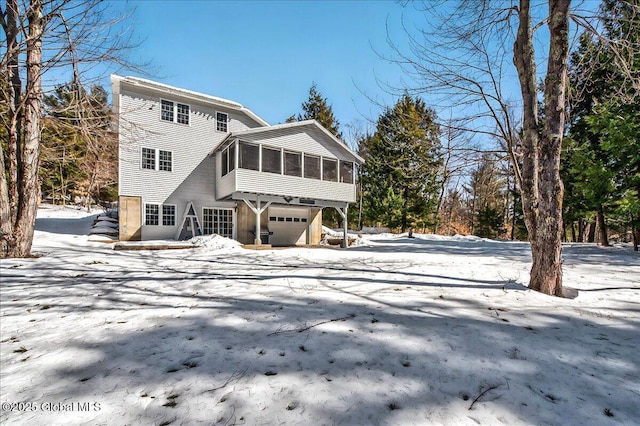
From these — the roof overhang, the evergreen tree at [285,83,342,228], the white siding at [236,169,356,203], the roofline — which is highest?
the evergreen tree at [285,83,342,228]

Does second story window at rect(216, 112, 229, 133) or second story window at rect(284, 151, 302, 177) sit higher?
second story window at rect(216, 112, 229, 133)

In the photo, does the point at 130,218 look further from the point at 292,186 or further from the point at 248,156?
the point at 292,186

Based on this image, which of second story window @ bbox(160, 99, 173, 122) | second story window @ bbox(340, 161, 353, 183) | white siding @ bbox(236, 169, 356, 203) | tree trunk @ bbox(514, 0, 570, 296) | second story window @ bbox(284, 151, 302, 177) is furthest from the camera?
second story window @ bbox(340, 161, 353, 183)

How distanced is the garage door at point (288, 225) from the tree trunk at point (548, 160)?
42.5ft

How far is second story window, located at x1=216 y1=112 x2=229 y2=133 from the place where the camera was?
1617cm

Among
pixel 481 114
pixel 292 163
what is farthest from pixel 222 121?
pixel 481 114

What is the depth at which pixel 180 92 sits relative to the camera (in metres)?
14.8

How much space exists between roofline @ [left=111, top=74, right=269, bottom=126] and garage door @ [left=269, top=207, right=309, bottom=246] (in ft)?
17.5

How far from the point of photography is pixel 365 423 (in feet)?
5.12

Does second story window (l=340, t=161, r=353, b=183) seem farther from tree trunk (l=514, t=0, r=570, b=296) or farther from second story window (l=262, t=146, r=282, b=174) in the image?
tree trunk (l=514, t=0, r=570, b=296)

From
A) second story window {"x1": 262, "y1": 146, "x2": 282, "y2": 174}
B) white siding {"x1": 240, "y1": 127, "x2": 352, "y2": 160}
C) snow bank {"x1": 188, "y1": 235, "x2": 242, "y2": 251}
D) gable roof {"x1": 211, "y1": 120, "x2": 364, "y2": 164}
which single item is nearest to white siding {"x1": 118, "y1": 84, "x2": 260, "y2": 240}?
gable roof {"x1": 211, "y1": 120, "x2": 364, "y2": 164}

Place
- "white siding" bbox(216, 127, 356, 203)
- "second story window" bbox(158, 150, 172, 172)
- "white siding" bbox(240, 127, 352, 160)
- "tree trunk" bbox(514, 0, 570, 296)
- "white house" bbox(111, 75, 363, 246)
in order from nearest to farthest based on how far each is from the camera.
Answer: "tree trunk" bbox(514, 0, 570, 296)
"white siding" bbox(216, 127, 356, 203)
"white house" bbox(111, 75, 363, 246)
"white siding" bbox(240, 127, 352, 160)
"second story window" bbox(158, 150, 172, 172)

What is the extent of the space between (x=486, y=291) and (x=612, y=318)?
4.46ft

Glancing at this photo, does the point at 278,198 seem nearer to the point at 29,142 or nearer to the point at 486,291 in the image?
the point at 29,142
